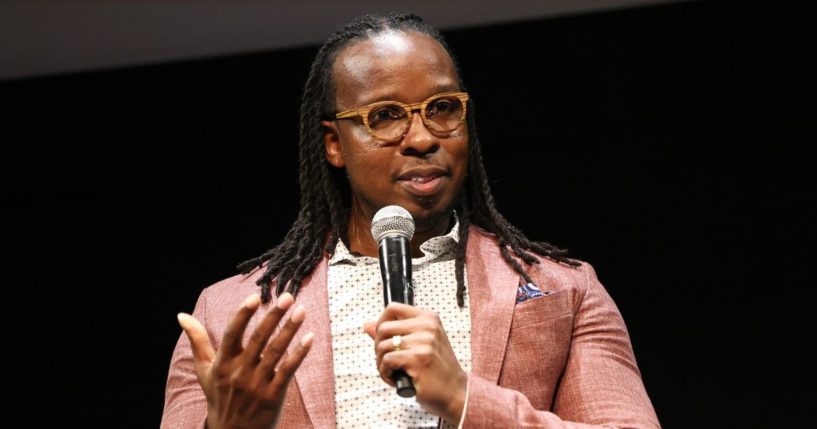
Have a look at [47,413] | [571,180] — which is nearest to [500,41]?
[571,180]

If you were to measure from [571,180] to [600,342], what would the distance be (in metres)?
1.37

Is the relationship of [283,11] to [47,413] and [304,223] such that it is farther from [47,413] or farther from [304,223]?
[47,413]

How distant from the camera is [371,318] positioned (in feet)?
7.35

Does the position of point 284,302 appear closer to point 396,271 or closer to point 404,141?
point 396,271

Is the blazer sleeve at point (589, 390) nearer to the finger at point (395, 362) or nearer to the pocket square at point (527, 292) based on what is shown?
the pocket square at point (527, 292)

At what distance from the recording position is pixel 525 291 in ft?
7.25

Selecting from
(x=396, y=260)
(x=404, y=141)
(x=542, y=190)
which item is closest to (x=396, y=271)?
(x=396, y=260)

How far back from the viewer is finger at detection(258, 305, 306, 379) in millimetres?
1756

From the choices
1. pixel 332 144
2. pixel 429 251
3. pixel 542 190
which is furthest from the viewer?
pixel 542 190

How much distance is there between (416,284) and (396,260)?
44cm

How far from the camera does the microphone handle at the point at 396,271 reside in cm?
182

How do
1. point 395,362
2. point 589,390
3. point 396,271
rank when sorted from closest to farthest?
1. point 395,362
2. point 396,271
3. point 589,390

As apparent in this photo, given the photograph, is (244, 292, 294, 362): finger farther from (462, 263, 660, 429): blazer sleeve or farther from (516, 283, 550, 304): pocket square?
(516, 283, 550, 304): pocket square

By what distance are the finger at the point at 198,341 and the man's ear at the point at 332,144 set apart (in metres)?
0.65
